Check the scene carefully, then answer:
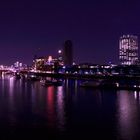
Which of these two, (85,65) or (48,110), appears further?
(85,65)

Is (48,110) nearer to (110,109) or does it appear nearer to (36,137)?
(110,109)

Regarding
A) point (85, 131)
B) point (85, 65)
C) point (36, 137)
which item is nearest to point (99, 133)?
point (85, 131)

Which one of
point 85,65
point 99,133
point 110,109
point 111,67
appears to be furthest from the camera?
point 85,65

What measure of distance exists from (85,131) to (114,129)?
123 cm

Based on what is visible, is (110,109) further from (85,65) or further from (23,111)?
(85,65)

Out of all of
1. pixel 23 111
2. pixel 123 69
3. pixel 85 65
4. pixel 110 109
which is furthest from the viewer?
pixel 85 65

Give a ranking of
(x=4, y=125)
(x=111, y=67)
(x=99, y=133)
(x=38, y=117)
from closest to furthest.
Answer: (x=99, y=133)
(x=4, y=125)
(x=38, y=117)
(x=111, y=67)

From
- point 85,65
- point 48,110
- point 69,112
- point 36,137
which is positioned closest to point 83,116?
point 69,112

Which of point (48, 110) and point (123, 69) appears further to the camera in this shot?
point (123, 69)

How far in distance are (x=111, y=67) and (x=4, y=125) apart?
66938 mm

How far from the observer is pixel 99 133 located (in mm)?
12281

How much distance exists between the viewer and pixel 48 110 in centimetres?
1788

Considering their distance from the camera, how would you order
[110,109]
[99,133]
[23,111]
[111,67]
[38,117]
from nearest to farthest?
[99,133], [38,117], [23,111], [110,109], [111,67]

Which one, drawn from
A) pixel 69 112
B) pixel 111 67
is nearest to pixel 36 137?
pixel 69 112
